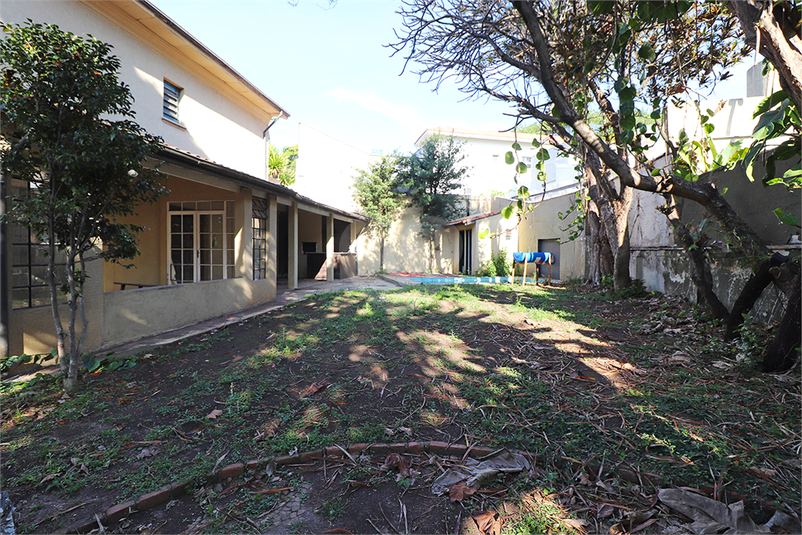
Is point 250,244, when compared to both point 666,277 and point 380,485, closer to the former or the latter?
point 380,485

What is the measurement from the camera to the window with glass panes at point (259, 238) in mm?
7972

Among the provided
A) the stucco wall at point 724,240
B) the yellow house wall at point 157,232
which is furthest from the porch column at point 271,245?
the stucco wall at point 724,240

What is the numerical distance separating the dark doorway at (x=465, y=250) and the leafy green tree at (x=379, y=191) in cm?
327

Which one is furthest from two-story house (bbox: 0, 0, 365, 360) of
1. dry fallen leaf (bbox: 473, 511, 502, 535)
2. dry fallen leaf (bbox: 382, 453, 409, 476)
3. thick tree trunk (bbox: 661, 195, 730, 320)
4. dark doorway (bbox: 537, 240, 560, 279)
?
dark doorway (bbox: 537, 240, 560, 279)

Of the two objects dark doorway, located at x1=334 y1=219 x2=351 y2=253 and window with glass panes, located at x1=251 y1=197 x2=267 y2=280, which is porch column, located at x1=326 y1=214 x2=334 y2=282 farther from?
window with glass panes, located at x1=251 y1=197 x2=267 y2=280

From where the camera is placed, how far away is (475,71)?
161 inches

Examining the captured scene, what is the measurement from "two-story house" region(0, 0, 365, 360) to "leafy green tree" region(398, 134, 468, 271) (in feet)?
22.1

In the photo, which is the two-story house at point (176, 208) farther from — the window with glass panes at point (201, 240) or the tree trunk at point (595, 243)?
the tree trunk at point (595, 243)

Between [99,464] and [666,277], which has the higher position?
[666,277]

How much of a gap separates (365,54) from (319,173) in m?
14.0

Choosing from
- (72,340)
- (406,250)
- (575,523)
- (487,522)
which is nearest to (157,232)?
(72,340)

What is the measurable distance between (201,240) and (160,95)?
3.03 metres

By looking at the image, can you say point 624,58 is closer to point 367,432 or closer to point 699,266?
point 699,266

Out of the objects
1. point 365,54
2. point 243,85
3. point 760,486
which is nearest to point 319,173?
point 243,85
